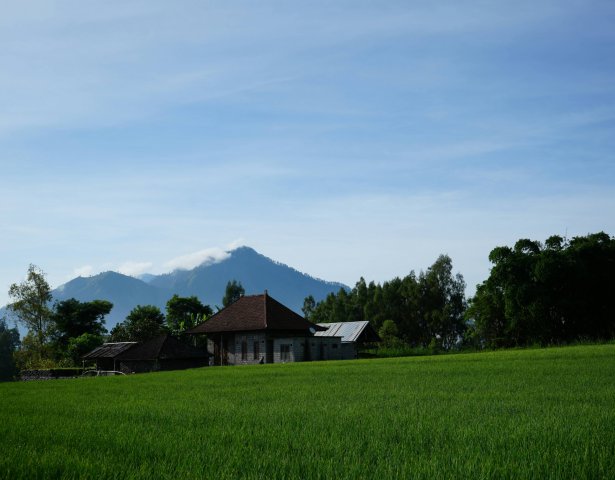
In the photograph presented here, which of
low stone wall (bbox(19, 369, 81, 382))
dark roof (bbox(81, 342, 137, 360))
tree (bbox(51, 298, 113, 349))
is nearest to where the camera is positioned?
low stone wall (bbox(19, 369, 81, 382))

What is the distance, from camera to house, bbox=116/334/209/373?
153ft

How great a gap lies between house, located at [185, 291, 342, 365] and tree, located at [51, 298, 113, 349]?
718 inches

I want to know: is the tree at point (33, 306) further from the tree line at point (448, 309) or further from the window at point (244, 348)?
the window at point (244, 348)

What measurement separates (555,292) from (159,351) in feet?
104

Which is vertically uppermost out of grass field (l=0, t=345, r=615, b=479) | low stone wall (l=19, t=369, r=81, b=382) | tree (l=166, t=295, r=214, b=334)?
tree (l=166, t=295, r=214, b=334)

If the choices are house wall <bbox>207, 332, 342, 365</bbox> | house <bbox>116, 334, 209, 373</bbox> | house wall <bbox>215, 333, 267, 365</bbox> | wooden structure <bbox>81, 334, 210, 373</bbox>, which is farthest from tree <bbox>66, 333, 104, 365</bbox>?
house wall <bbox>215, 333, 267, 365</bbox>

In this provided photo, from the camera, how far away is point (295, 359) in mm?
49594

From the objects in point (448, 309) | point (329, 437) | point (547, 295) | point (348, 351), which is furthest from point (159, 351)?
point (448, 309)

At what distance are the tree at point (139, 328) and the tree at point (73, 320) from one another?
4322mm

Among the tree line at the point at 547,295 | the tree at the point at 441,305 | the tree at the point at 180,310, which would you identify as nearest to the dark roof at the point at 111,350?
the tree at the point at 180,310

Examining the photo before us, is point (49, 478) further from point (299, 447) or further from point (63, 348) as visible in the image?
point (63, 348)

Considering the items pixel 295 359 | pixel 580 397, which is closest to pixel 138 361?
pixel 295 359

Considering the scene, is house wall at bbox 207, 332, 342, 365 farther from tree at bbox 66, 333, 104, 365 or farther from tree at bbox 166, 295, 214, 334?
tree at bbox 166, 295, 214, 334

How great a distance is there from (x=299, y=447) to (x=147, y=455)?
62.0 inches
